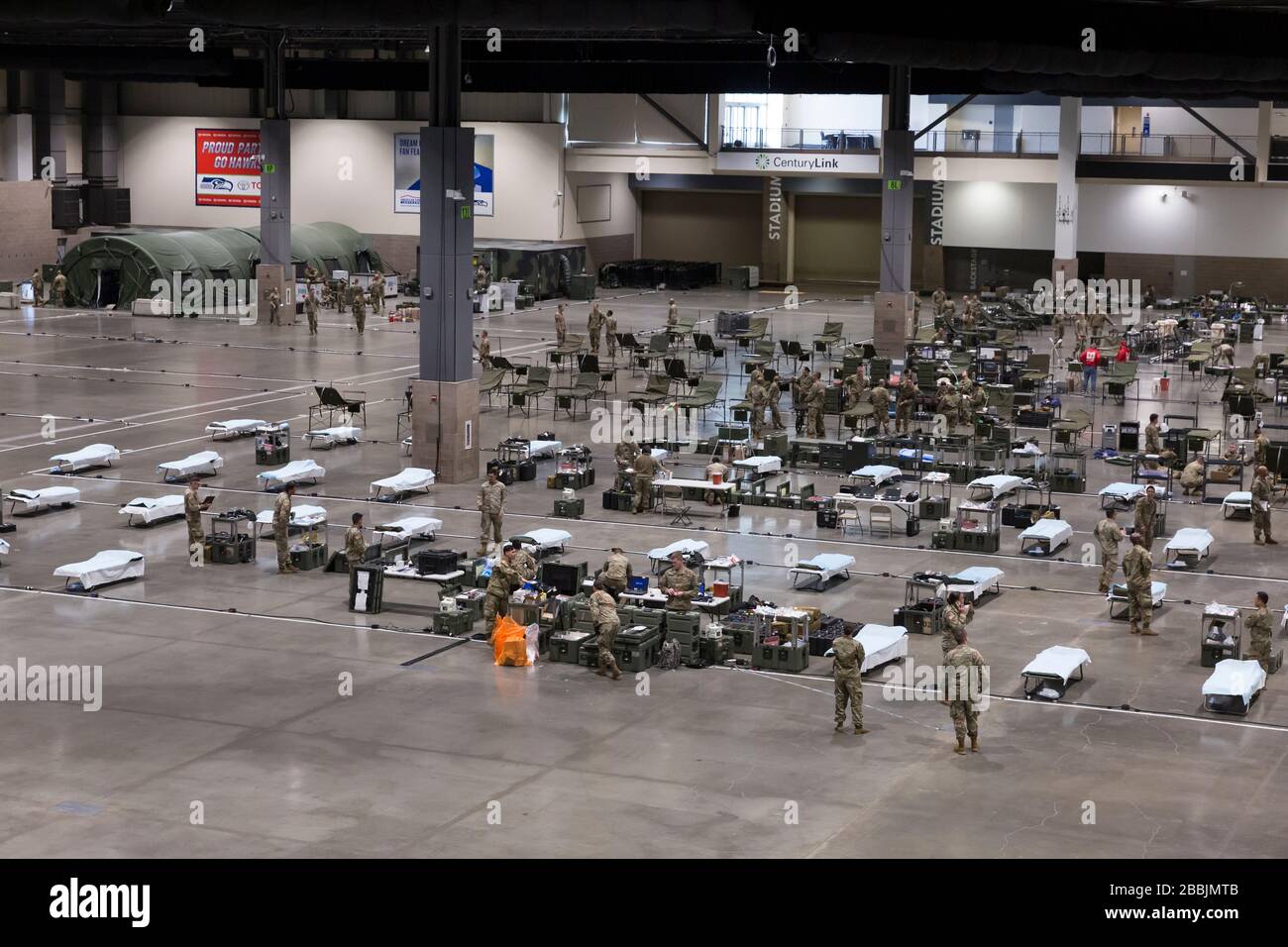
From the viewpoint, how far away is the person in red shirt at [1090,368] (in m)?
46.4

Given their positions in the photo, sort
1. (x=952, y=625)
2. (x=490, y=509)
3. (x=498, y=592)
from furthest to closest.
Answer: (x=490, y=509) → (x=498, y=592) → (x=952, y=625)

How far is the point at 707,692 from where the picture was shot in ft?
70.7

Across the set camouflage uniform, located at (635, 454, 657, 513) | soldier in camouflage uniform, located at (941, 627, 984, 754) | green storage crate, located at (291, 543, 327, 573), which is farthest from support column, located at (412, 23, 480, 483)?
soldier in camouflage uniform, located at (941, 627, 984, 754)

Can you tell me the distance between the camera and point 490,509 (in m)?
28.5

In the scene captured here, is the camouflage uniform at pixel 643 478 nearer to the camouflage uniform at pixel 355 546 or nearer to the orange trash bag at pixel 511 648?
the camouflage uniform at pixel 355 546

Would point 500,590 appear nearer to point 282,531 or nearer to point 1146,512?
point 282,531

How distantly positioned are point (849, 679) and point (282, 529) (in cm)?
1088

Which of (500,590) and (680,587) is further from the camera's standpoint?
(680,587)

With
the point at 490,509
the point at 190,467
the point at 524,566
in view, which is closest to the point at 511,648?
the point at 524,566

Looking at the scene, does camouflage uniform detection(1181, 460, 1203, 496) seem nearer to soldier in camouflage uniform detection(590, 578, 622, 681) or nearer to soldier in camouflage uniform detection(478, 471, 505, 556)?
soldier in camouflage uniform detection(478, 471, 505, 556)

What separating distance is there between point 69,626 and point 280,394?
21002 mm

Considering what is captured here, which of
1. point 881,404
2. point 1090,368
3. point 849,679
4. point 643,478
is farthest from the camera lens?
point 1090,368

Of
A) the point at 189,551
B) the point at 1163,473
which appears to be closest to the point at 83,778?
the point at 189,551
